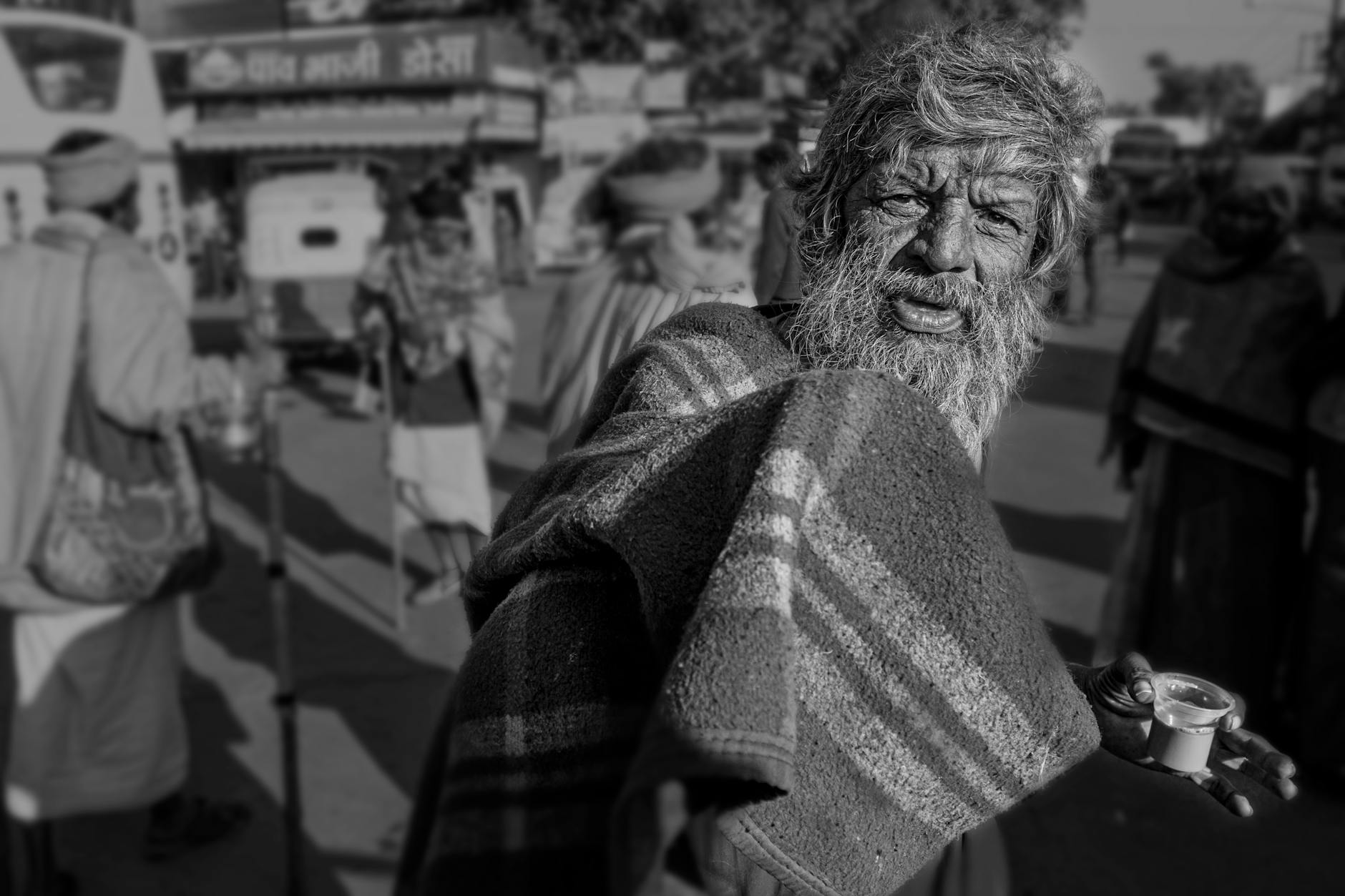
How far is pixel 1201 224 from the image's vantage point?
4.27 meters

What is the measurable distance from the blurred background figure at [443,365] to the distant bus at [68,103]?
5832 millimetres

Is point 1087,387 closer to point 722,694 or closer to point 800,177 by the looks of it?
point 800,177

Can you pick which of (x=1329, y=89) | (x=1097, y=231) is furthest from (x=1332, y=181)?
(x=1097, y=231)

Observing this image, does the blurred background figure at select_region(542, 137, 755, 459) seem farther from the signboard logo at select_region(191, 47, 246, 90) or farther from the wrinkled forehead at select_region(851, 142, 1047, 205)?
the signboard logo at select_region(191, 47, 246, 90)

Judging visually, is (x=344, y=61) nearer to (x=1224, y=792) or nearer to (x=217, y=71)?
(x=217, y=71)

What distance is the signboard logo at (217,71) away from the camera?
74.4ft

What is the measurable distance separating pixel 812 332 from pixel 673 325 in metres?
0.19

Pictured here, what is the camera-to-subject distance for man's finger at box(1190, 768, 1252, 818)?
1.20 metres

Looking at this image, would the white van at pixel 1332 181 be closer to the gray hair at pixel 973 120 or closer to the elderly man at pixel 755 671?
the gray hair at pixel 973 120

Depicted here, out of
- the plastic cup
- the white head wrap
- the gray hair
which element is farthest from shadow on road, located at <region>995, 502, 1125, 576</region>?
the plastic cup

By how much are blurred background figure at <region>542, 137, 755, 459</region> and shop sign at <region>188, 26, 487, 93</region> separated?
1843 cm

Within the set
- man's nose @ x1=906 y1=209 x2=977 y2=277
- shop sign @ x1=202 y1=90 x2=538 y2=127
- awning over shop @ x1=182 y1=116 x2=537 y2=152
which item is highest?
man's nose @ x1=906 y1=209 x2=977 y2=277

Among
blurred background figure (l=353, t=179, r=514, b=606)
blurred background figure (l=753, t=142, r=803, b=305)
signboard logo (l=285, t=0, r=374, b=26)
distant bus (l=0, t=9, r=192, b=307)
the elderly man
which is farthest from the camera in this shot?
signboard logo (l=285, t=0, r=374, b=26)

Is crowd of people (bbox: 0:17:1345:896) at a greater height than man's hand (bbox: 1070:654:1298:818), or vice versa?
crowd of people (bbox: 0:17:1345:896)
